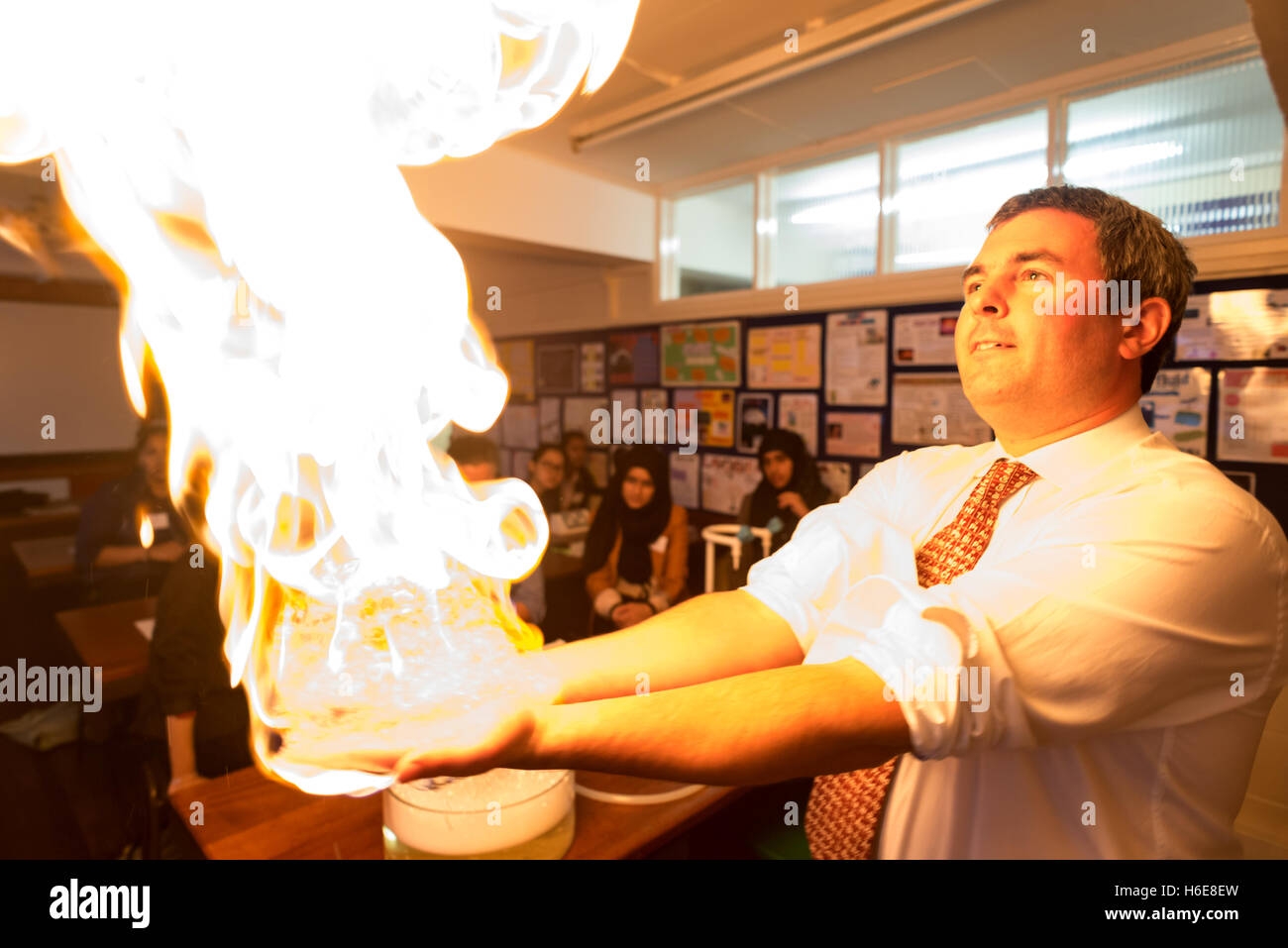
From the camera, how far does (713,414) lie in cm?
386

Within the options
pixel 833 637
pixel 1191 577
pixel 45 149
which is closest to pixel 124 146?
pixel 45 149

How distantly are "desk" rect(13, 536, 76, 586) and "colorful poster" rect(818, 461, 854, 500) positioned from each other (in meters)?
4.10

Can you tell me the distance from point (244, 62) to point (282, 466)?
718 millimetres

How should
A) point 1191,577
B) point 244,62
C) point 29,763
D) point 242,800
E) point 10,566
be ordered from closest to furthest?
point 1191,577 < point 244,62 < point 242,800 < point 29,763 < point 10,566

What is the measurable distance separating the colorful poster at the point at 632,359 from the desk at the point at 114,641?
3064 millimetres

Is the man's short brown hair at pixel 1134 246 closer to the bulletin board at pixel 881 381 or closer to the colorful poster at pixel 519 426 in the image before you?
the bulletin board at pixel 881 381

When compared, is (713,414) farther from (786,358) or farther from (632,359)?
(632,359)

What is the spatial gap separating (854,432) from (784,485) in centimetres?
80

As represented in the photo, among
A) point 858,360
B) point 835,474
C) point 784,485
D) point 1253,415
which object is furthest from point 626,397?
point 1253,415

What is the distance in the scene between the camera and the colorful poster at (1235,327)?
246 centimetres
